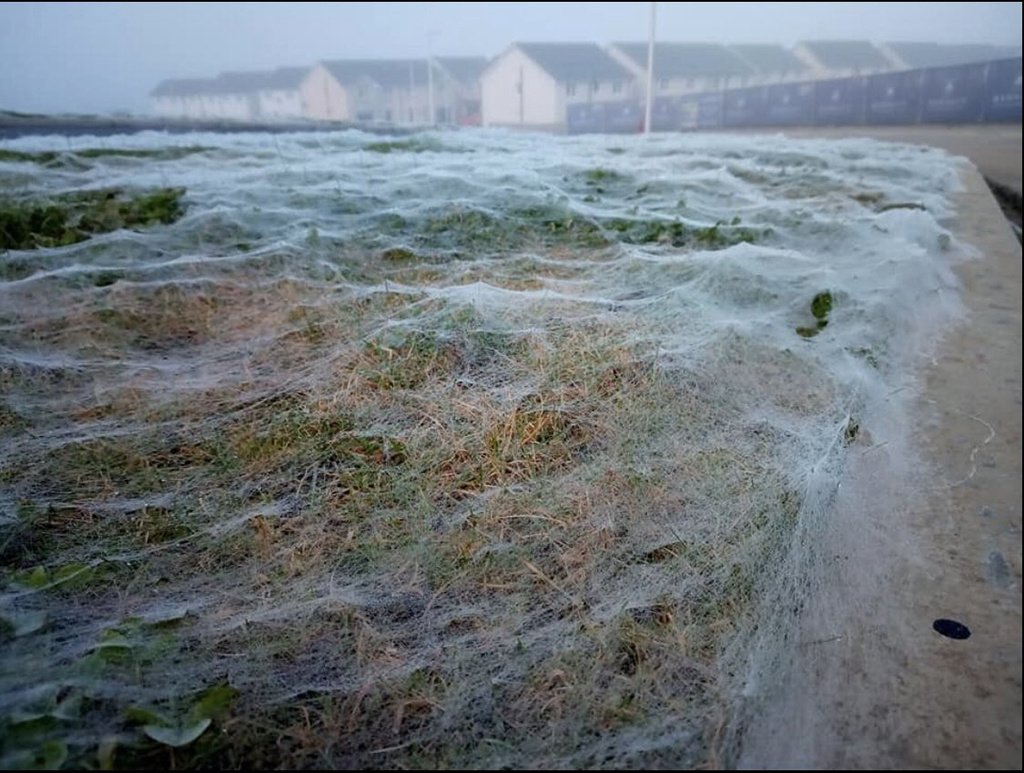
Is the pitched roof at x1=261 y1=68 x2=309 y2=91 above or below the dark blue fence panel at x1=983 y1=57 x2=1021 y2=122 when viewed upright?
above

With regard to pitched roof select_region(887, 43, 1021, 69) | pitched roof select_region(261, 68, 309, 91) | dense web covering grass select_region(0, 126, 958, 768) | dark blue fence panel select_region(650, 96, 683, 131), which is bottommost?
dense web covering grass select_region(0, 126, 958, 768)

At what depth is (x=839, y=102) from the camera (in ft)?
78.9

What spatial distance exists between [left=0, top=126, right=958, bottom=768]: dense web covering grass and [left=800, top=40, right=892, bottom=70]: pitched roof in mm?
Answer: 66490

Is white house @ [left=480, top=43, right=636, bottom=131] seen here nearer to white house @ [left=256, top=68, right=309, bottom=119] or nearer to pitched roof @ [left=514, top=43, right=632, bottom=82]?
pitched roof @ [left=514, top=43, right=632, bottom=82]

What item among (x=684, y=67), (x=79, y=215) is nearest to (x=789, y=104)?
(x=684, y=67)

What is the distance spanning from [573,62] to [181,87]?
2841 centimetres

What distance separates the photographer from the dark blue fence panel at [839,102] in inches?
925

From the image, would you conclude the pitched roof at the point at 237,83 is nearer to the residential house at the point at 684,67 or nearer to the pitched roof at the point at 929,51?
the residential house at the point at 684,67

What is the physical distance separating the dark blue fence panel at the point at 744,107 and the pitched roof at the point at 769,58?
111ft

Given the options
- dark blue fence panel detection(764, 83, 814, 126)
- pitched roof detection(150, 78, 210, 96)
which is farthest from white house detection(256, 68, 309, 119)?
dark blue fence panel detection(764, 83, 814, 126)

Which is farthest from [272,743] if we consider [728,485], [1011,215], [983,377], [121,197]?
[1011,215]

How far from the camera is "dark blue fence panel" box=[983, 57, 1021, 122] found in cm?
1955

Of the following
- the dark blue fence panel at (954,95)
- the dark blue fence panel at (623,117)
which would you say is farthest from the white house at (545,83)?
the dark blue fence panel at (954,95)

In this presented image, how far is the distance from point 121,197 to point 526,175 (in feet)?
9.98
